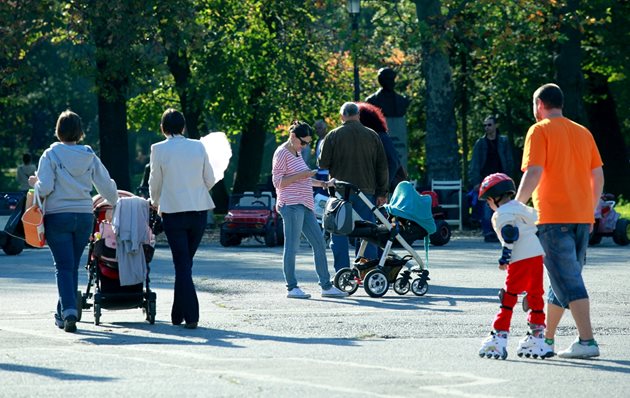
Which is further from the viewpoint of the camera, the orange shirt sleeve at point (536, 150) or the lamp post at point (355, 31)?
the lamp post at point (355, 31)

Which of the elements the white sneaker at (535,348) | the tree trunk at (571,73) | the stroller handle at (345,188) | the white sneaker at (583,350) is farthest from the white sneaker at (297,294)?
the tree trunk at (571,73)

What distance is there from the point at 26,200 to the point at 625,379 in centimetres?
575

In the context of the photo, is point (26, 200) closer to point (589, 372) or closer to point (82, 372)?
point (82, 372)

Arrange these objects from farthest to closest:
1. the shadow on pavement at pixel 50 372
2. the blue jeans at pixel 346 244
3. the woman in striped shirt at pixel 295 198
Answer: the blue jeans at pixel 346 244
the woman in striped shirt at pixel 295 198
the shadow on pavement at pixel 50 372

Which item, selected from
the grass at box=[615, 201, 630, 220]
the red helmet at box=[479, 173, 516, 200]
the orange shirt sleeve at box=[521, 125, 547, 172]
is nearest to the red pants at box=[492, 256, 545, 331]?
the red helmet at box=[479, 173, 516, 200]

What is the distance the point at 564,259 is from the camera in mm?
10625

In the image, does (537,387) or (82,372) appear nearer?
(537,387)

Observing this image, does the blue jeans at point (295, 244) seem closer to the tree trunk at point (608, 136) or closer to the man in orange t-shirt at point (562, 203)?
the man in orange t-shirt at point (562, 203)

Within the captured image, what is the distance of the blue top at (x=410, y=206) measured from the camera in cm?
1605

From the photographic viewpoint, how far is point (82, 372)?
32.2 feet

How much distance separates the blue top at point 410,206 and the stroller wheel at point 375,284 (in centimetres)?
75

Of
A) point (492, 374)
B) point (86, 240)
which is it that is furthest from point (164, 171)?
point (492, 374)

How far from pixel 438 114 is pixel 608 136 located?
1440 centimetres

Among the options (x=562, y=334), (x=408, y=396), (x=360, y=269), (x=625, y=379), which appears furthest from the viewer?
(x=360, y=269)
